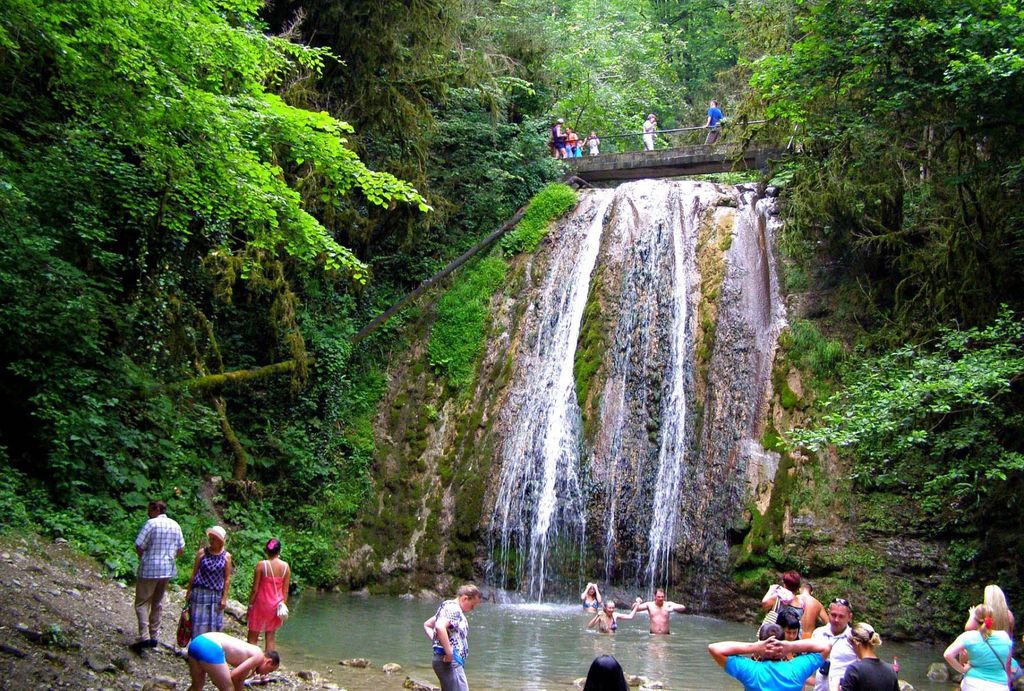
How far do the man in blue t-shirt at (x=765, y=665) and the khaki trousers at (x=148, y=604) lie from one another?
527cm

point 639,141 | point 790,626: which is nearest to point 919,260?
point 790,626

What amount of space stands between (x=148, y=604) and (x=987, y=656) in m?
6.64

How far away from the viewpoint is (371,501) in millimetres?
16984

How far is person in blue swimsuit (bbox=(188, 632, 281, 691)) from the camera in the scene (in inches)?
216

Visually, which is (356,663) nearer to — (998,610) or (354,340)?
(998,610)

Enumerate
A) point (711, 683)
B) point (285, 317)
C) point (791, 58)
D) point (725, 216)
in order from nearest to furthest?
point (711, 683)
point (791, 58)
point (285, 317)
point (725, 216)

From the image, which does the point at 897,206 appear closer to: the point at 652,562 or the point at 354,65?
the point at 652,562

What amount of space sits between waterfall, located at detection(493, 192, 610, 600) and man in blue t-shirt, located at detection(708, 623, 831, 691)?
1057 centimetres

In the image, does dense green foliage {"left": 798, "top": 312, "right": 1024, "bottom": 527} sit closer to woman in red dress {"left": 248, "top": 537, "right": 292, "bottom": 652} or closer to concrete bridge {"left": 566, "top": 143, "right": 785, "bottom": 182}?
woman in red dress {"left": 248, "top": 537, "right": 292, "bottom": 652}

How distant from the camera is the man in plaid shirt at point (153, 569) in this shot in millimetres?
7492

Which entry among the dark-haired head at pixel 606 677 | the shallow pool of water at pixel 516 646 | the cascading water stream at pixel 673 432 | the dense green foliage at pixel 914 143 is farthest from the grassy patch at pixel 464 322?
the dark-haired head at pixel 606 677

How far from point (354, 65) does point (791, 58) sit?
872 centimetres

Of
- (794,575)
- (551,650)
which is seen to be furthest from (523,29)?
(794,575)

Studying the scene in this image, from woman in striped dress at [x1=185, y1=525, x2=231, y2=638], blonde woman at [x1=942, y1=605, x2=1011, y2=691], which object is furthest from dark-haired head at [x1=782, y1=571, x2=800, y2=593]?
woman in striped dress at [x1=185, y1=525, x2=231, y2=638]
